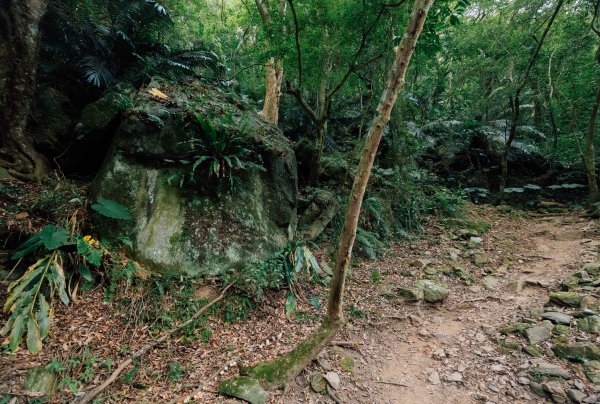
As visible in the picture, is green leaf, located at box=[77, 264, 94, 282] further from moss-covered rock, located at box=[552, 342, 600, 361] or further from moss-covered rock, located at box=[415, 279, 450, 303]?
moss-covered rock, located at box=[552, 342, 600, 361]

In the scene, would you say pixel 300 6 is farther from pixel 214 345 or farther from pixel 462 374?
pixel 462 374

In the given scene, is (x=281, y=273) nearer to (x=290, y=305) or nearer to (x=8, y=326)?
(x=290, y=305)

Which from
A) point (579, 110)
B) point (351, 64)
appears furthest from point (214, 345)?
point (579, 110)

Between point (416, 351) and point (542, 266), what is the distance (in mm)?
3591

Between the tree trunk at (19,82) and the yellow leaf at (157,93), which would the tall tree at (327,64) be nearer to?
the yellow leaf at (157,93)

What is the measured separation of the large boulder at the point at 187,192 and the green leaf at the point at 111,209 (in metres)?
0.18

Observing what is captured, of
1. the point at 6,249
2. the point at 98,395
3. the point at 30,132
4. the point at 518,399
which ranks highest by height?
the point at 30,132

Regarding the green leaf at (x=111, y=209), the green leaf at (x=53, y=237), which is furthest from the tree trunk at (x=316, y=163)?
the green leaf at (x=53, y=237)

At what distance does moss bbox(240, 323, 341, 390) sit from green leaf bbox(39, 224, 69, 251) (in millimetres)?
2540

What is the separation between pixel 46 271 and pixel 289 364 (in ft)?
9.71

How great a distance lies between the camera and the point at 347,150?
29.8 feet

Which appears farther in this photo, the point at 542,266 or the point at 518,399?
the point at 542,266

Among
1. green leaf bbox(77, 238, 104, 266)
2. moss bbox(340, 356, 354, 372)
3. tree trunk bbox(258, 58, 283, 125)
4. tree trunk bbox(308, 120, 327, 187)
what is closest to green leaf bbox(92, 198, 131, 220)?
green leaf bbox(77, 238, 104, 266)

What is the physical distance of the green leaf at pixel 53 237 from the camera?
3284mm
